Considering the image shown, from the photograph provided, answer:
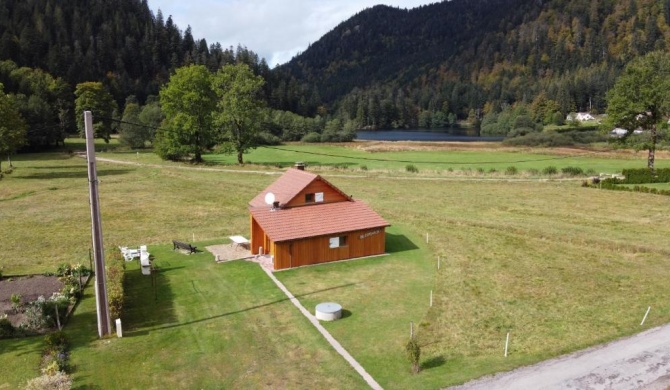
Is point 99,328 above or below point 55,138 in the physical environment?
below

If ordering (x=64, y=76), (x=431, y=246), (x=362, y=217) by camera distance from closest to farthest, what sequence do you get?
(x=362, y=217) → (x=431, y=246) → (x=64, y=76)

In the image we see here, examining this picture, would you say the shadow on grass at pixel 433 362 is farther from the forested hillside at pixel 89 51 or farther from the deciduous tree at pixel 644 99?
the forested hillside at pixel 89 51

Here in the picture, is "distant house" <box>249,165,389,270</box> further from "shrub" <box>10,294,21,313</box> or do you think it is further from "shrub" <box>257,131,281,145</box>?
"shrub" <box>257,131,281,145</box>

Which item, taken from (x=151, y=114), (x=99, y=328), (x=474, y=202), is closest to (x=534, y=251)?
(x=474, y=202)

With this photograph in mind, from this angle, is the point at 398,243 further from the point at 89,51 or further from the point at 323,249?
the point at 89,51

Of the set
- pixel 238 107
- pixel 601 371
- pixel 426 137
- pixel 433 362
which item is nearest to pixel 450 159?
pixel 238 107

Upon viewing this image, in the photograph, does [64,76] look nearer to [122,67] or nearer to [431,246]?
[122,67]

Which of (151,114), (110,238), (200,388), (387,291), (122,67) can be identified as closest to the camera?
(200,388)

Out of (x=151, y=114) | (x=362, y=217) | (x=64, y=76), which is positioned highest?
(x=64, y=76)
